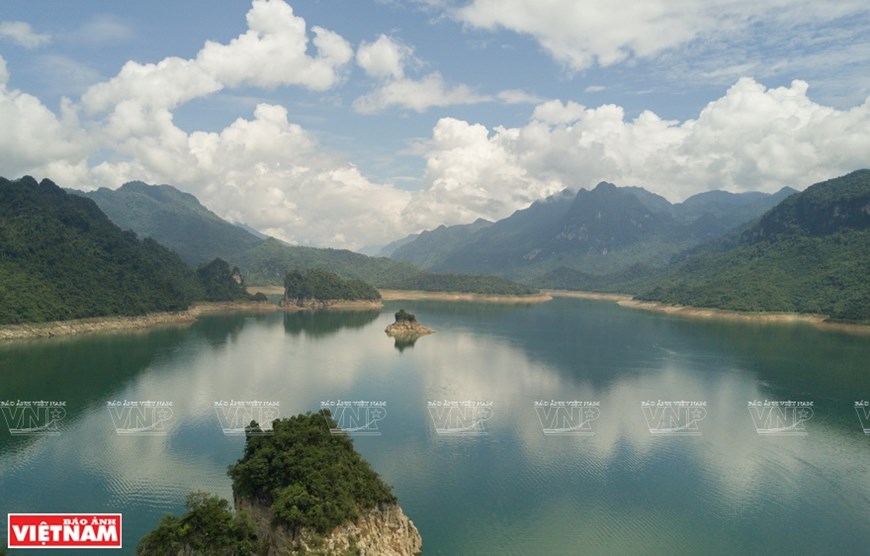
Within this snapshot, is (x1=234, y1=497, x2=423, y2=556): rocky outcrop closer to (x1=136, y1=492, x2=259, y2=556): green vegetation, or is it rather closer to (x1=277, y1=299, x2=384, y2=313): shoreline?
(x1=136, y1=492, x2=259, y2=556): green vegetation

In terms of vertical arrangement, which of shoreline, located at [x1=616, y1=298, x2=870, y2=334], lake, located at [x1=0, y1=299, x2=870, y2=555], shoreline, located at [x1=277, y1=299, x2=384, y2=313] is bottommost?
lake, located at [x1=0, y1=299, x2=870, y2=555]

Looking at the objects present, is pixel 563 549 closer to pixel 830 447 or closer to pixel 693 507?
pixel 693 507

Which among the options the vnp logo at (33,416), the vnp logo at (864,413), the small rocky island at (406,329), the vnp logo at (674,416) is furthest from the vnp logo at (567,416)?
the small rocky island at (406,329)

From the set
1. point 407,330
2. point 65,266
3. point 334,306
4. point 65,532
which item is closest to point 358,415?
point 65,532

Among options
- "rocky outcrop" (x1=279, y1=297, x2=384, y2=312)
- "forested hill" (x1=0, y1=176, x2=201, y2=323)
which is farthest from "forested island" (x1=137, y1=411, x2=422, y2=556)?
"rocky outcrop" (x1=279, y1=297, x2=384, y2=312)

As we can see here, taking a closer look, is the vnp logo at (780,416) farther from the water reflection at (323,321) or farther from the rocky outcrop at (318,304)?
the rocky outcrop at (318,304)
